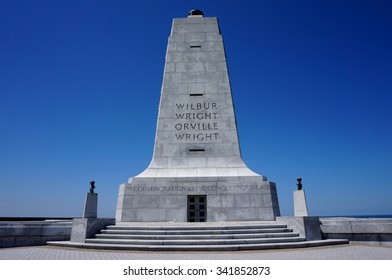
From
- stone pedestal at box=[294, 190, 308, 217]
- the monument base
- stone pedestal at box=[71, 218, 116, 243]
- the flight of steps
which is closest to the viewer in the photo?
the flight of steps

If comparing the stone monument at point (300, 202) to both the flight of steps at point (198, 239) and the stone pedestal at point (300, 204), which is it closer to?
the stone pedestal at point (300, 204)

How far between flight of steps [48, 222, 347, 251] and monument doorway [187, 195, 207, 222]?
14.3 feet

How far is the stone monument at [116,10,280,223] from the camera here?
16.9m

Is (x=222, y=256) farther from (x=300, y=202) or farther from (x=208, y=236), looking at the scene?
(x=300, y=202)

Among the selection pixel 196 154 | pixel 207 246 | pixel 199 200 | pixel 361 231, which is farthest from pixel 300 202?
pixel 196 154

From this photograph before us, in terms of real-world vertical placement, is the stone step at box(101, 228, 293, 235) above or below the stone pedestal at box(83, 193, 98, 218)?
below

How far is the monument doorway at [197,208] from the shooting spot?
16.9m

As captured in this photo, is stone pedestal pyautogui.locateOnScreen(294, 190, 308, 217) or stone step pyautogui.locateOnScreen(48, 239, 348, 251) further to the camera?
stone pedestal pyautogui.locateOnScreen(294, 190, 308, 217)

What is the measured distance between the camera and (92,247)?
37.9 feet

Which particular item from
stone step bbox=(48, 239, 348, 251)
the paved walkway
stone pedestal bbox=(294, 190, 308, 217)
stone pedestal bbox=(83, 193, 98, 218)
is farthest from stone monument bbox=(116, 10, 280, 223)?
the paved walkway

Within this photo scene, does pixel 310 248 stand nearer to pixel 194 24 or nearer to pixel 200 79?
pixel 200 79

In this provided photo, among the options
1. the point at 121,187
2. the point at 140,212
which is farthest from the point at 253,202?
the point at 121,187

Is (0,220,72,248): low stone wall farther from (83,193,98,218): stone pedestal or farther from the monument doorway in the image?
the monument doorway

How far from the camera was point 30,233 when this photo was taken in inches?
504
